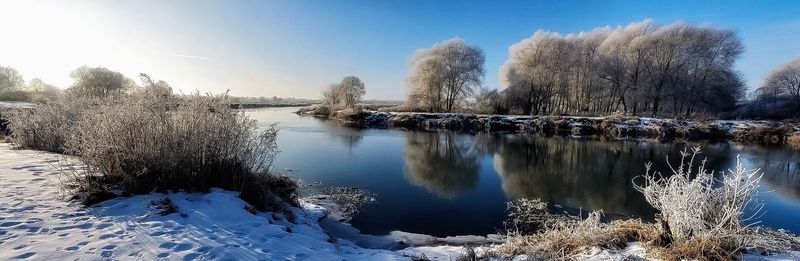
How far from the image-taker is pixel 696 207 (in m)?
4.22

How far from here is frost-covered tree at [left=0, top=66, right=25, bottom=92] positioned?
165 ft

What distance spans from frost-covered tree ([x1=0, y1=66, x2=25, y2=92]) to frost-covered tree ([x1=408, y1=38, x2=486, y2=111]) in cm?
5321

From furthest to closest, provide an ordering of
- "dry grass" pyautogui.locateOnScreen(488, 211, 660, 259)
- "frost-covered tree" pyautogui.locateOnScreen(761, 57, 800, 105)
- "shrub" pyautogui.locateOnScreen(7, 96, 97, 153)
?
"frost-covered tree" pyautogui.locateOnScreen(761, 57, 800, 105), "shrub" pyautogui.locateOnScreen(7, 96, 97, 153), "dry grass" pyautogui.locateOnScreen(488, 211, 660, 259)

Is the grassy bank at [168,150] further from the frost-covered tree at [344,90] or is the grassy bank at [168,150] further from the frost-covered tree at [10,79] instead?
the frost-covered tree at [10,79]

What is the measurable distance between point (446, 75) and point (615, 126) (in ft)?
67.1

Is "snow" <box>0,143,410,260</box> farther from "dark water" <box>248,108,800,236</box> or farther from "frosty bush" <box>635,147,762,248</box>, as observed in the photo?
"frosty bush" <box>635,147,762,248</box>

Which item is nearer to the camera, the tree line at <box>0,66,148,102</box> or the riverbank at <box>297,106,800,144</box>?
the riverbank at <box>297,106,800,144</box>

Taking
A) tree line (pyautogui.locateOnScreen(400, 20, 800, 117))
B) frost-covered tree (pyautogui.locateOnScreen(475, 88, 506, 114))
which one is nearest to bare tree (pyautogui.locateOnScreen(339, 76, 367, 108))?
tree line (pyautogui.locateOnScreen(400, 20, 800, 117))

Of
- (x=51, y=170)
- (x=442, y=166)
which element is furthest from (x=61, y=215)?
(x=442, y=166)

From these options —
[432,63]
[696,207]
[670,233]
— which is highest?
[432,63]

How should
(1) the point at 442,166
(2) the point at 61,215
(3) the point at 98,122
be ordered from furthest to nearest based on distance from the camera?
(1) the point at 442,166, (3) the point at 98,122, (2) the point at 61,215

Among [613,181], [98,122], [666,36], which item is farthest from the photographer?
[666,36]

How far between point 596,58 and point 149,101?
142ft

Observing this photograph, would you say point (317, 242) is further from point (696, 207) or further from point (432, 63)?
Result: point (432, 63)
